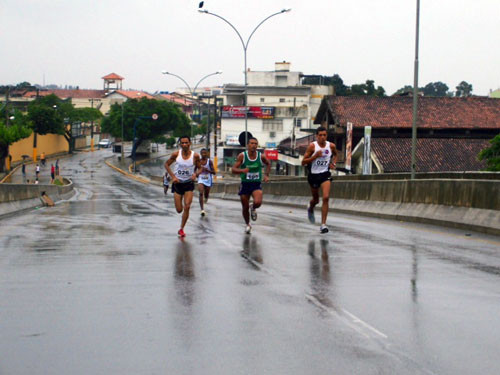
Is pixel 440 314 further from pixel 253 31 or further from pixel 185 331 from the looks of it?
Result: pixel 253 31

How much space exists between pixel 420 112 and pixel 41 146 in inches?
2663

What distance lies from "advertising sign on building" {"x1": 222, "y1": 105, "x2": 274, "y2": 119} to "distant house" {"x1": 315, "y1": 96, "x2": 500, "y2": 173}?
39.8 meters

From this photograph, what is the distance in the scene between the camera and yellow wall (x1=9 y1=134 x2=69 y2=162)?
103625mm

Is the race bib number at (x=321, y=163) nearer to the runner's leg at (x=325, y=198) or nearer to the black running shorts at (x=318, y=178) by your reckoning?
the black running shorts at (x=318, y=178)

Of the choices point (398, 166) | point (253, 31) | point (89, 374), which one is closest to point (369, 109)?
point (398, 166)

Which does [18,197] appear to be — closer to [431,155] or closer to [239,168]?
[239,168]

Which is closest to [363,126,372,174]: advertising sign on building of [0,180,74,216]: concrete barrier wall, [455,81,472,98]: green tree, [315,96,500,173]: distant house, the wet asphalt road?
[315,96,500,173]: distant house

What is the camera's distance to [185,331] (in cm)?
618

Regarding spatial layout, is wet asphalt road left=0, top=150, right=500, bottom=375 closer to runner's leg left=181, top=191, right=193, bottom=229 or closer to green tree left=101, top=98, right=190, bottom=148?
runner's leg left=181, top=191, right=193, bottom=229

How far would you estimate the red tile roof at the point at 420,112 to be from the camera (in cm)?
6762

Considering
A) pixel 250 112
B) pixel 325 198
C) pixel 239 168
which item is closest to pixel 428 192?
pixel 325 198

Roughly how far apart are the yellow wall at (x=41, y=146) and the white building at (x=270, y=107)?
91.4 feet

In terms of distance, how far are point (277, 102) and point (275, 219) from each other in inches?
4132

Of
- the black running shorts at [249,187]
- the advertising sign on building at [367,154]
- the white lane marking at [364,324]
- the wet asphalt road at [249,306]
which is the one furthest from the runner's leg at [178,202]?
the advertising sign on building at [367,154]
